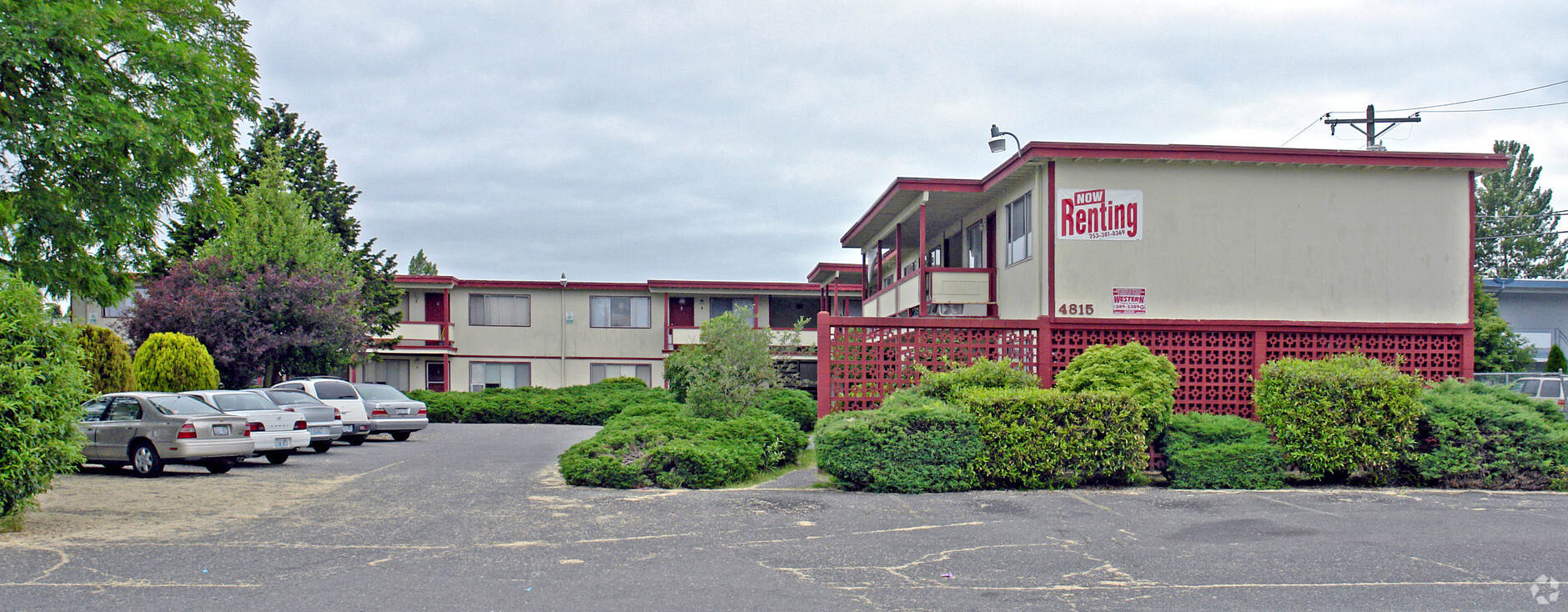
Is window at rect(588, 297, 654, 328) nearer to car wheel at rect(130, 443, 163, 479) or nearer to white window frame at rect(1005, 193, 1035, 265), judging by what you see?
white window frame at rect(1005, 193, 1035, 265)

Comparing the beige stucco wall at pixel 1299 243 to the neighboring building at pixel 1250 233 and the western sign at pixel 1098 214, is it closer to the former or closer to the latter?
the neighboring building at pixel 1250 233

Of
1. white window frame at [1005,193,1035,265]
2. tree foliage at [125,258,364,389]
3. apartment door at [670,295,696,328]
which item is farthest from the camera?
apartment door at [670,295,696,328]

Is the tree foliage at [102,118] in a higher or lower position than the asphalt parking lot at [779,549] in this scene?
higher

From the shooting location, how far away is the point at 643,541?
8.66 m

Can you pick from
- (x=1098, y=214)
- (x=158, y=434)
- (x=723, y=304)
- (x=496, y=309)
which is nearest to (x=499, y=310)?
(x=496, y=309)

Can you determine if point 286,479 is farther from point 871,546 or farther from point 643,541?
point 871,546

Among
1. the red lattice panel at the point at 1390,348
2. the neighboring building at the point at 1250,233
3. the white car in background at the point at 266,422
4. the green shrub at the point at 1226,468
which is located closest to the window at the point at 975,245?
the neighboring building at the point at 1250,233

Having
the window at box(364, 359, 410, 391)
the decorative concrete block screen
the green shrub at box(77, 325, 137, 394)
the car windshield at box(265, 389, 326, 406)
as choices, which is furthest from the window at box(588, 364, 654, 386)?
the decorative concrete block screen

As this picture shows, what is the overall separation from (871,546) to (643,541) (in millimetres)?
1823

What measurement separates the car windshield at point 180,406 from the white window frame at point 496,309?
2237 cm

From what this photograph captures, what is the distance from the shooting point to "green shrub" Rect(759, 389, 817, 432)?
22.0 m

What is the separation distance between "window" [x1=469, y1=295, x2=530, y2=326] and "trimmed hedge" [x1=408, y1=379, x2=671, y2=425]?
5.09 meters

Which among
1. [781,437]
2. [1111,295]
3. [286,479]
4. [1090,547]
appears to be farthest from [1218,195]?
[286,479]

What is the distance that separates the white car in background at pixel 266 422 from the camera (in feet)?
51.5
